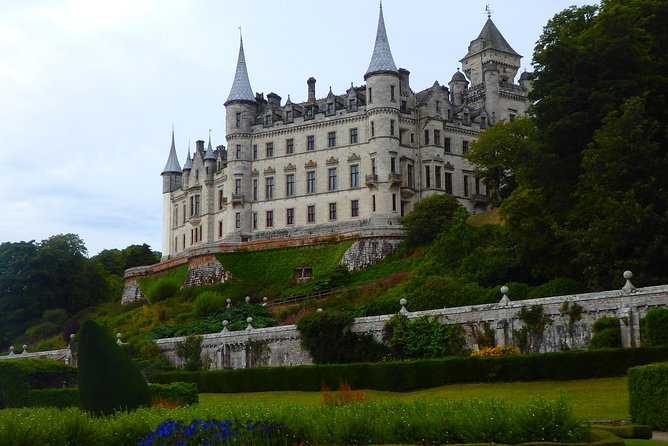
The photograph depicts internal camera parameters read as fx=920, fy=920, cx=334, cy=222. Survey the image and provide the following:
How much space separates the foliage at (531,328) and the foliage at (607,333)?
2.12 m

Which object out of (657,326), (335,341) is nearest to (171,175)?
(335,341)

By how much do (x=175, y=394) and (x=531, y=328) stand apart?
12.1 meters

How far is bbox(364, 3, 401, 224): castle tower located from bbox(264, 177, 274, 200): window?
872 centimetres

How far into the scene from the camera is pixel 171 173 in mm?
88250

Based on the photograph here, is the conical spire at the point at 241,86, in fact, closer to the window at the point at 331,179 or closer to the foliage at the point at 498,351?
the window at the point at 331,179

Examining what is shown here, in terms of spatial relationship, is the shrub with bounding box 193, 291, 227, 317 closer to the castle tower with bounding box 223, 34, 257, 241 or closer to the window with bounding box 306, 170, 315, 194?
the castle tower with bounding box 223, 34, 257, 241

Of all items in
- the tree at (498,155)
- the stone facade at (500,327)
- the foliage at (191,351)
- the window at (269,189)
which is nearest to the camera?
the stone facade at (500,327)

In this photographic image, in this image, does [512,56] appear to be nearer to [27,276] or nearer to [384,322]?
[27,276]

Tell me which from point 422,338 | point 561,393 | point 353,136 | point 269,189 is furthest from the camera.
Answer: point 269,189

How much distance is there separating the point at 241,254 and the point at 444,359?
3837 centimetres

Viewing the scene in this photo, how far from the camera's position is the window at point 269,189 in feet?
240

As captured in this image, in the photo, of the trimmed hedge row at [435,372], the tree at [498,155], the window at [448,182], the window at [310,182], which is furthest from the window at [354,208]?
the trimmed hedge row at [435,372]

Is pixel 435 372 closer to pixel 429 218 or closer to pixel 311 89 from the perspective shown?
pixel 429 218

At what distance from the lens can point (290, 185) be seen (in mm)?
72750
